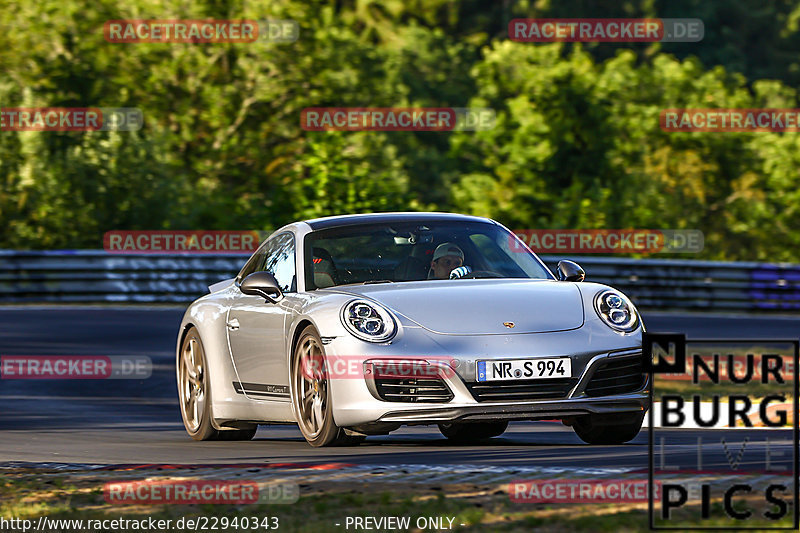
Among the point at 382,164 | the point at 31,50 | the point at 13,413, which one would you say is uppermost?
the point at 31,50

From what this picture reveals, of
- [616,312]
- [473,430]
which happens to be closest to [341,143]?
[473,430]

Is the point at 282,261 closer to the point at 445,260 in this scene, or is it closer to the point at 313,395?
the point at 445,260

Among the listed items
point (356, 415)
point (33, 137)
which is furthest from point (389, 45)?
Answer: point (356, 415)

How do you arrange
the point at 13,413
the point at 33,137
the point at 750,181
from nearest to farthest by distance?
the point at 13,413 < the point at 33,137 < the point at 750,181

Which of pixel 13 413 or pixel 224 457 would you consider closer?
pixel 224 457

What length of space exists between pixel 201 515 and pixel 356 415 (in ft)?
7.48

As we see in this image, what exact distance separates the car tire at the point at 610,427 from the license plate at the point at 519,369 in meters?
0.49

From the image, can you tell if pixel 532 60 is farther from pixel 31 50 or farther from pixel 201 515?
pixel 201 515

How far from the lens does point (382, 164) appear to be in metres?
40.7

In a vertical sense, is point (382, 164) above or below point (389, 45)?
below

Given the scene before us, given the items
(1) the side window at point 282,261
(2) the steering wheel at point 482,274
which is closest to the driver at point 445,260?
(2) the steering wheel at point 482,274

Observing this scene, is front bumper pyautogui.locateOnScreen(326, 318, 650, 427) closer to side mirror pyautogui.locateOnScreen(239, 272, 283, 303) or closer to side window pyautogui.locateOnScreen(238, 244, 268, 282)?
side mirror pyautogui.locateOnScreen(239, 272, 283, 303)

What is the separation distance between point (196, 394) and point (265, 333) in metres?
1.41

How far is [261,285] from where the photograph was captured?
32.1ft
